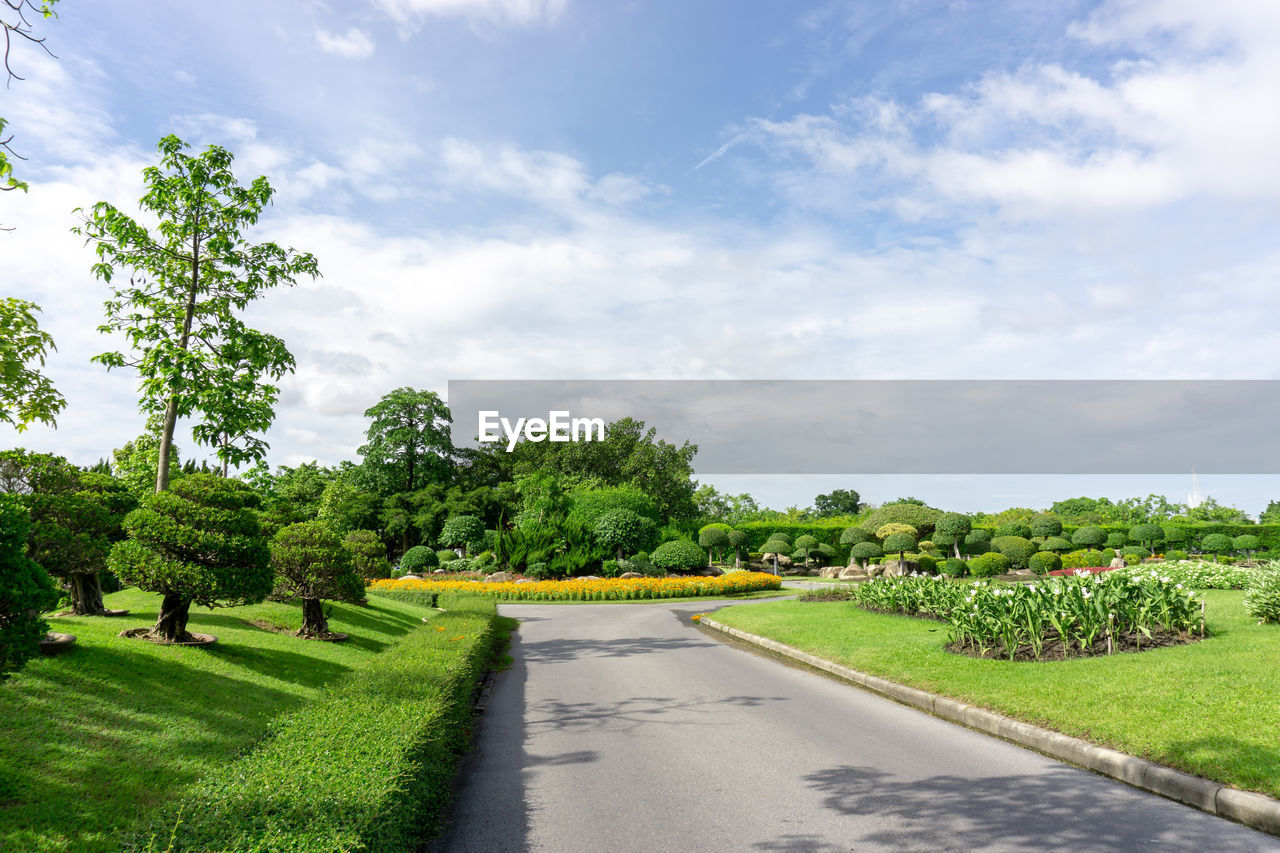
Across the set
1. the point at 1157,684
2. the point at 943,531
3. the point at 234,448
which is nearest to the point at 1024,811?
the point at 1157,684

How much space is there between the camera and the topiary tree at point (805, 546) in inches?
1655

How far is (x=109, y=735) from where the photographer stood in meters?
5.93

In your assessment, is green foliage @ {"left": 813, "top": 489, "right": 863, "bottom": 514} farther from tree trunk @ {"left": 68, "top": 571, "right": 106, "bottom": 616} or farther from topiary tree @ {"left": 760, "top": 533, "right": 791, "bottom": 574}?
tree trunk @ {"left": 68, "top": 571, "right": 106, "bottom": 616}

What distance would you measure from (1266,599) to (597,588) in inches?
816

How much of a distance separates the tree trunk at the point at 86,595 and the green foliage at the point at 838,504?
101 meters

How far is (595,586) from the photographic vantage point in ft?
91.8

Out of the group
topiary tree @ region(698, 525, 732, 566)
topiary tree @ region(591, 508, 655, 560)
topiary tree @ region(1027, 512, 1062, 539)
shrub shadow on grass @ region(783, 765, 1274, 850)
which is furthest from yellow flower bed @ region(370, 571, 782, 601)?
shrub shadow on grass @ region(783, 765, 1274, 850)

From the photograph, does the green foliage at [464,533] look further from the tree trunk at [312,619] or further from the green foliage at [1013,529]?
the green foliage at [1013,529]

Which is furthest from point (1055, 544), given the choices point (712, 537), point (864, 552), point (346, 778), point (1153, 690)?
point (346, 778)

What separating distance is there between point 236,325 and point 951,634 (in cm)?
1344

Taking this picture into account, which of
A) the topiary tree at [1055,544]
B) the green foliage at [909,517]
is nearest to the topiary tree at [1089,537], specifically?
the topiary tree at [1055,544]

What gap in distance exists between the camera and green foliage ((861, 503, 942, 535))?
41.0 metres

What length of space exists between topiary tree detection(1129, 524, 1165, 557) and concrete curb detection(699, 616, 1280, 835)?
3538 centimetres

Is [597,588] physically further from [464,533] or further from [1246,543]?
[1246,543]
